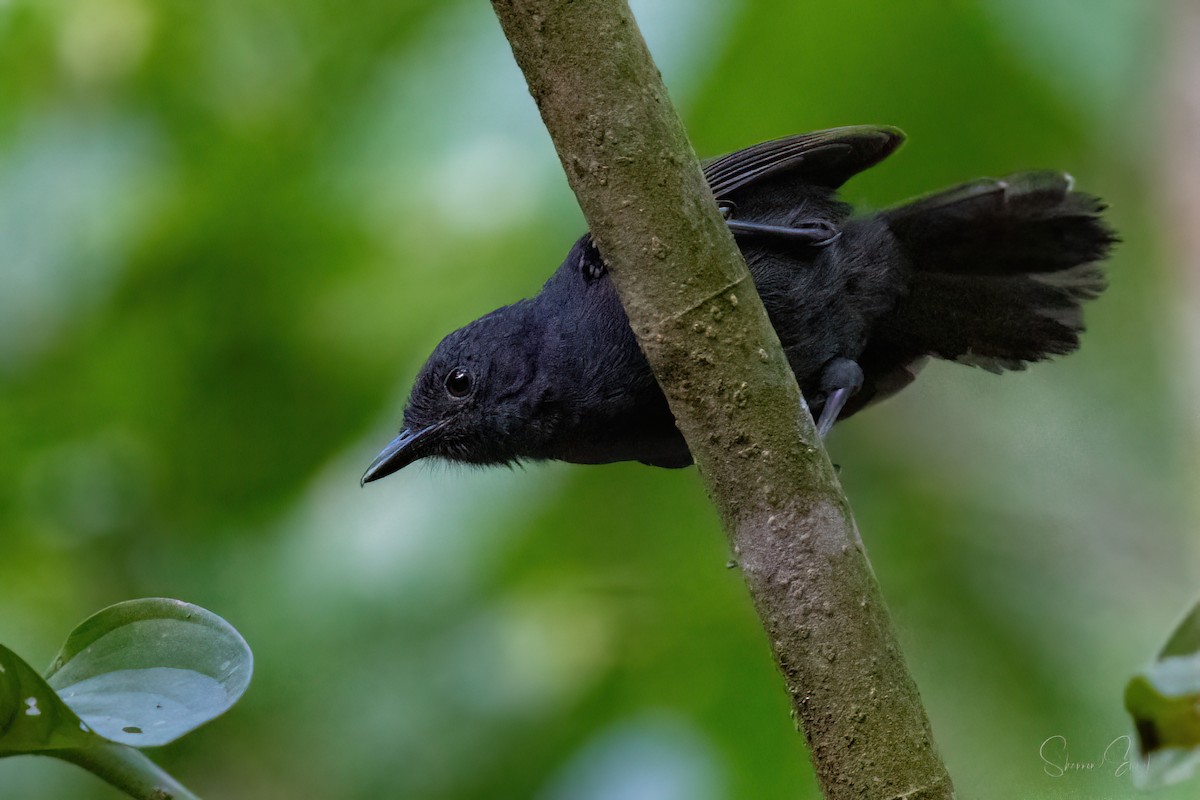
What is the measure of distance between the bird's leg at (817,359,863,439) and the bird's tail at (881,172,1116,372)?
0.32 metres

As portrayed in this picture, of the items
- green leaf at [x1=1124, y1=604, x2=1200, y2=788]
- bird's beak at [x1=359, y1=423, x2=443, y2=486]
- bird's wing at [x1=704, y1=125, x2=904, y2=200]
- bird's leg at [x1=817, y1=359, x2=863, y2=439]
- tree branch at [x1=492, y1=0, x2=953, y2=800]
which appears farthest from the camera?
bird's beak at [x1=359, y1=423, x2=443, y2=486]

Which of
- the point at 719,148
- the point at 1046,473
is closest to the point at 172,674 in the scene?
the point at 719,148

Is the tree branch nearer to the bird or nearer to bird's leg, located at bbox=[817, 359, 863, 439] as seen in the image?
the bird

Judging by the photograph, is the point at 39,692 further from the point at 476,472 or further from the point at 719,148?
the point at 719,148

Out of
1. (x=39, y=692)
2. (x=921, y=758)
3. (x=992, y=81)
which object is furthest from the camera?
(x=992, y=81)

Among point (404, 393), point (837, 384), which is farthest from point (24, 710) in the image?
point (837, 384)

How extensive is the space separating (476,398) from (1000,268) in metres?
1.57

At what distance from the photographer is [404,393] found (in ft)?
11.3

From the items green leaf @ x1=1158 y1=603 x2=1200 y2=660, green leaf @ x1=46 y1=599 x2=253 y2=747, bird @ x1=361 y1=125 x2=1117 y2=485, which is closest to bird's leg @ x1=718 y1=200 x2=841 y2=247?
bird @ x1=361 y1=125 x2=1117 y2=485

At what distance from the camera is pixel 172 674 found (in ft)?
5.31

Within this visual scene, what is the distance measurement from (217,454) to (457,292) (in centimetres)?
85

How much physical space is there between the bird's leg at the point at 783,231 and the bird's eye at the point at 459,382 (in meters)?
0.83

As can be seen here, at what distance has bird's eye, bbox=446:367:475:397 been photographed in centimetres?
323

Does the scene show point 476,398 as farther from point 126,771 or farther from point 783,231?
point 126,771
